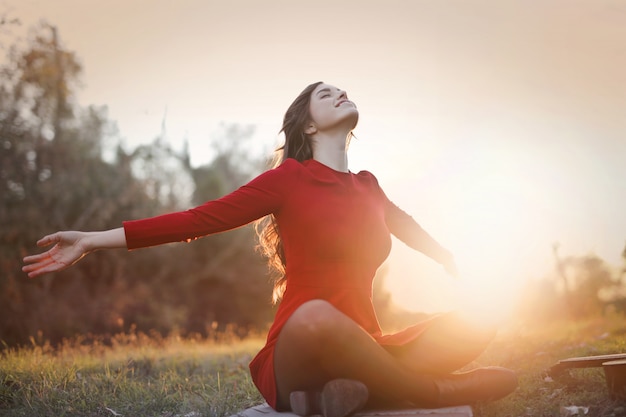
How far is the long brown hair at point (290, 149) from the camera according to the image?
3.85 m

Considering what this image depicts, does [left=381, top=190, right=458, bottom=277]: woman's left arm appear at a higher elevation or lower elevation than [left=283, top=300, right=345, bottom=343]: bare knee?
higher

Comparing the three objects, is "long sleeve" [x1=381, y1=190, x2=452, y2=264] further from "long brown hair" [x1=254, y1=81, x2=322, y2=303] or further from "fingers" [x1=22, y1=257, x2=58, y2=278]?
"fingers" [x1=22, y1=257, x2=58, y2=278]

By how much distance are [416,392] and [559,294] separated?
990 cm

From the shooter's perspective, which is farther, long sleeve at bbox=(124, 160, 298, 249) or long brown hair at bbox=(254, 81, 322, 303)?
long brown hair at bbox=(254, 81, 322, 303)

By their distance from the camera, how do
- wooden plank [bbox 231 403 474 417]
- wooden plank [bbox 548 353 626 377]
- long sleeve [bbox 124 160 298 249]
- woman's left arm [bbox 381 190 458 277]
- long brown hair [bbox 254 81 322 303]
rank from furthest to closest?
woman's left arm [bbox 381 190 458 277] → long brown hair [bbox 254 81 322 303] → wooden plank [bbox 548 353 626 377] → long sleeve [bbox 124 160 298 249] → wooden plank [bbox 231 403 474 417]

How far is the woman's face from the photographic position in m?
3.64

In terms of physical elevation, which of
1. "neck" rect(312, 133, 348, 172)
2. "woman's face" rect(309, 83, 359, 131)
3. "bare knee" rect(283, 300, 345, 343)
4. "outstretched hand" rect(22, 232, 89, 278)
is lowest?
"bare knee" rect(283, 300, 345, 343)

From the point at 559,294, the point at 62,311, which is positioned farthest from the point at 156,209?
the point at 559,294

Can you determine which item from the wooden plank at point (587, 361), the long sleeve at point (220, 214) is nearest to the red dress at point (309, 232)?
the long sleeve at point (220, 214)

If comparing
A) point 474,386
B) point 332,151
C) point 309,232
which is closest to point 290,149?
point 332,151

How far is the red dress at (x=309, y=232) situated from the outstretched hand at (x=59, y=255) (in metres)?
0.36

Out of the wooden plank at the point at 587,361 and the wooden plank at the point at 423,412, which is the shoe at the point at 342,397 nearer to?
the wooden plank at the point at 423,412

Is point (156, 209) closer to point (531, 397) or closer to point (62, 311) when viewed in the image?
point (62, 311)

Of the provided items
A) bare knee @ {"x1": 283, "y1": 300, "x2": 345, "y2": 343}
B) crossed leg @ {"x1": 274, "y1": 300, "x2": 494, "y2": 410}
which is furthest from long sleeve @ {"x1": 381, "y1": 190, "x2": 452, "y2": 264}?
bare knee @ {"x1": 283, "y1": 300, "x2": 345, "y2": 343}
